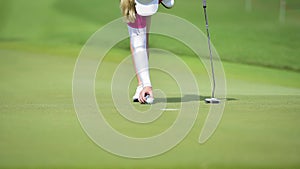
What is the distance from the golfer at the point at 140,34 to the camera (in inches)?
242

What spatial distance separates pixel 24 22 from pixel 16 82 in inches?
299

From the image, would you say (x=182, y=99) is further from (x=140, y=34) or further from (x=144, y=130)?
(x=144, y=130)

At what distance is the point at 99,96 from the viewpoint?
666 cm

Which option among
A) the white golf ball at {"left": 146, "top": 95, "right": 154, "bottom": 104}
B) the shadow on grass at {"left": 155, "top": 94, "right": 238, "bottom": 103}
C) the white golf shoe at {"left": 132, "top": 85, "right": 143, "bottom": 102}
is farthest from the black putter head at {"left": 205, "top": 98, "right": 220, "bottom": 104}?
the white golf shoe at {"left": 132, "top": 85, "right": 143, "bottom": 102}

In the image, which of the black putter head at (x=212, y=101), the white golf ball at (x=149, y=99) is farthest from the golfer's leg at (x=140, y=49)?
the black putter head at (x=212, y=101)

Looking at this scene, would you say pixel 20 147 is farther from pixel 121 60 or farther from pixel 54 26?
pixel 54 26

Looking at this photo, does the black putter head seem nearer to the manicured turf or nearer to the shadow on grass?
the manicured turf

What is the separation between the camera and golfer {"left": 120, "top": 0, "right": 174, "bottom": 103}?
242 inches

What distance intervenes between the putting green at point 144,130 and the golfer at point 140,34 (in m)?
0.22

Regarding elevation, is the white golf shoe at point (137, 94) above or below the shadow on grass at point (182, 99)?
below

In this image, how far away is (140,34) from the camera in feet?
20.5

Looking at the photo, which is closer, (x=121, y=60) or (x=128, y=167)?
(x=128, y=167)

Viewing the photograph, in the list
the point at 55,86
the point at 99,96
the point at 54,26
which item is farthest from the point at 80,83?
the point at 54,26

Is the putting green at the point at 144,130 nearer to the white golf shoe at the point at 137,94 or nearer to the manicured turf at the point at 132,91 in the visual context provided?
the manicured turf at the point at 132,91
